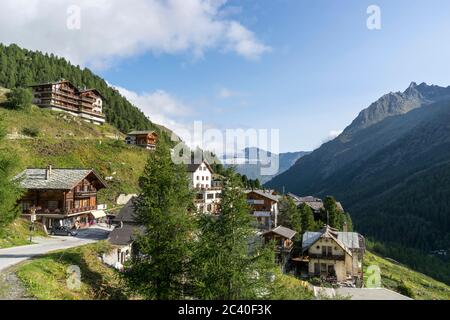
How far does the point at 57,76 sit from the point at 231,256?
14965cm

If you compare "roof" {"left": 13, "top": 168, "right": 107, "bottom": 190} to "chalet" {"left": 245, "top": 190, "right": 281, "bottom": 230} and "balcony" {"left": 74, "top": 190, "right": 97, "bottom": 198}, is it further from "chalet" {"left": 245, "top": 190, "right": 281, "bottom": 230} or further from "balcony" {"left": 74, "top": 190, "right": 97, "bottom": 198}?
"chalet" {"left": 245, "top": 190, "right": 281, "bottom": 230}

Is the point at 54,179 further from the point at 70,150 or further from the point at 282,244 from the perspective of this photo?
the point at 282,244

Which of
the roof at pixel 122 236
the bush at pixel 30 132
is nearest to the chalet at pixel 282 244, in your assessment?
the roof at pixel 122 236

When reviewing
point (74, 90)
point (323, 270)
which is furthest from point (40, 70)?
point (323, 270)

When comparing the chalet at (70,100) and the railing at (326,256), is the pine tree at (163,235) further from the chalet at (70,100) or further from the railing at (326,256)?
the chalet at (70,100)

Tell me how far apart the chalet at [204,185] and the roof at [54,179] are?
26.3m

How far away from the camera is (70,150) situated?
82250 millimetres

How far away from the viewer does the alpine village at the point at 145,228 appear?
69.6 feet

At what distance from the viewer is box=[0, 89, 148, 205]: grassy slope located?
244 ft

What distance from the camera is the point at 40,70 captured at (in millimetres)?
140375

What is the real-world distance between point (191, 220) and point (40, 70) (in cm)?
14122

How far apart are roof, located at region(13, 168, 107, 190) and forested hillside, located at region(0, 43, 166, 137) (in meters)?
85.8

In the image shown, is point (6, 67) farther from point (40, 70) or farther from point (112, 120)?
point (112, 120)

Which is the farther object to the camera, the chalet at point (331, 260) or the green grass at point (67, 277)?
the chalet at point (331, 260)
